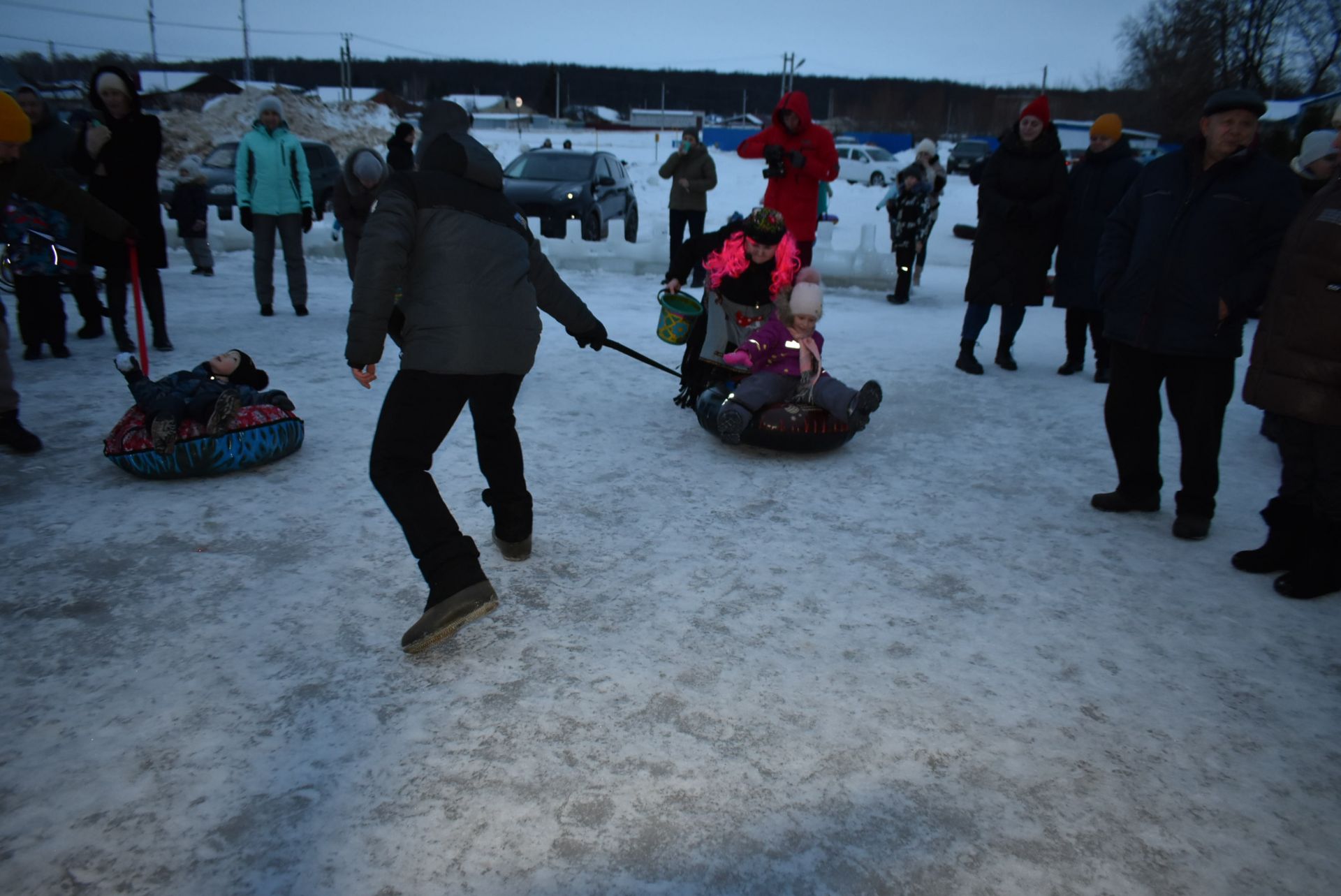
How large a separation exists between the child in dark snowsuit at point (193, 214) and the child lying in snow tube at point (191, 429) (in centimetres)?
653

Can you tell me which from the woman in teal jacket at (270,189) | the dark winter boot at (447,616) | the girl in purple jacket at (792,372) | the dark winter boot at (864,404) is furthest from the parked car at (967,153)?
the dark winter boot at (447,616)

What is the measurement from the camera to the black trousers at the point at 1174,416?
3820mm

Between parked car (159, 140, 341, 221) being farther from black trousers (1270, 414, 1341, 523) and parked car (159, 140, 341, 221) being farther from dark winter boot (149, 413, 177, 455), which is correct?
black trousers (1270, 414, 1341, 523)

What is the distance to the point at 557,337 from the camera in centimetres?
793

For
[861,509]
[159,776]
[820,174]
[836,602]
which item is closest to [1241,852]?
[836,602]

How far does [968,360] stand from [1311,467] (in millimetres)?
3671

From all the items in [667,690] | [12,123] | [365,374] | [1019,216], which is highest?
[12,123]

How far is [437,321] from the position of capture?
2.86m

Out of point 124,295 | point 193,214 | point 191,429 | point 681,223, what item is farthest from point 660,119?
point 191,429

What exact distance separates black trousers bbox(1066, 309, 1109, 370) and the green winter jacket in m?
6.63

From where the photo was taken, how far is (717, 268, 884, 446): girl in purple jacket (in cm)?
470

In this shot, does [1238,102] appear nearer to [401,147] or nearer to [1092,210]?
[1092,210]

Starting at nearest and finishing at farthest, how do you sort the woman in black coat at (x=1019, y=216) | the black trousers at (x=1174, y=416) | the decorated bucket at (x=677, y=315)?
the black trousers at (x=1174, y=416)
the decorated bucket at (x=677, y=315)
the woman in black coat at (x=1019, y=216)

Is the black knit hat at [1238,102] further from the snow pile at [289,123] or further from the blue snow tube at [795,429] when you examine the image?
the snow pile at [289,123]
